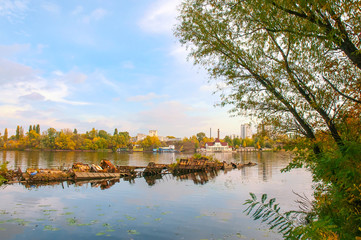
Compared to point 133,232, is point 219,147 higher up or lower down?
higher up

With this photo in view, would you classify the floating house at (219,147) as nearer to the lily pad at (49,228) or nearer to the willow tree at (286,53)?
the lily pad at (49,228)

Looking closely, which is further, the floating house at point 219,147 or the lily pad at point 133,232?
the floating house at point 219,147

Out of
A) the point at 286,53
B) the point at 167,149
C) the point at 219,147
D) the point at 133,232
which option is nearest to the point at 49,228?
the point at 133,232

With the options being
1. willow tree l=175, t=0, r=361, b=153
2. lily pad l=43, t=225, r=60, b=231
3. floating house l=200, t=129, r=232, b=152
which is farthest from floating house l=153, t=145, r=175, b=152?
willow tree l=175, t=0, r=361, b=153

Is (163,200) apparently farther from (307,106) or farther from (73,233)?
(307,106)

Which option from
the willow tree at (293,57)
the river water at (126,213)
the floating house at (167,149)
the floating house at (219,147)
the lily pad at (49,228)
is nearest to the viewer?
the willow tree at (293,57)

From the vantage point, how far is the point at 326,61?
6977 mm

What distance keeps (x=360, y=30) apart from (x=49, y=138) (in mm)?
157765

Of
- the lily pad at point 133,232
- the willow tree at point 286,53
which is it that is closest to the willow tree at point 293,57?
the willow tree at point 286,53

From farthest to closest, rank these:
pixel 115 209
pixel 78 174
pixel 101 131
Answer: pixel 101 131 < pixel 78 174 < pixel 115 209

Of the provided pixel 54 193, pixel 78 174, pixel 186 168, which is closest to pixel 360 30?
pixel 54 193

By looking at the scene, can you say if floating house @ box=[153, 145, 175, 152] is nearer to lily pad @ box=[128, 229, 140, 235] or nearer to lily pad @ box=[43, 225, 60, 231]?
lily pad @ box=[43, 225, 60, 231]

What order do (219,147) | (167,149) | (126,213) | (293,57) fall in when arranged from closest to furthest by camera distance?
(293,57) → (126,213) → (219,147) → (167,149)

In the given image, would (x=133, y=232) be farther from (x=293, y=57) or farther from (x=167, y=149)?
(x=167, y=149)
